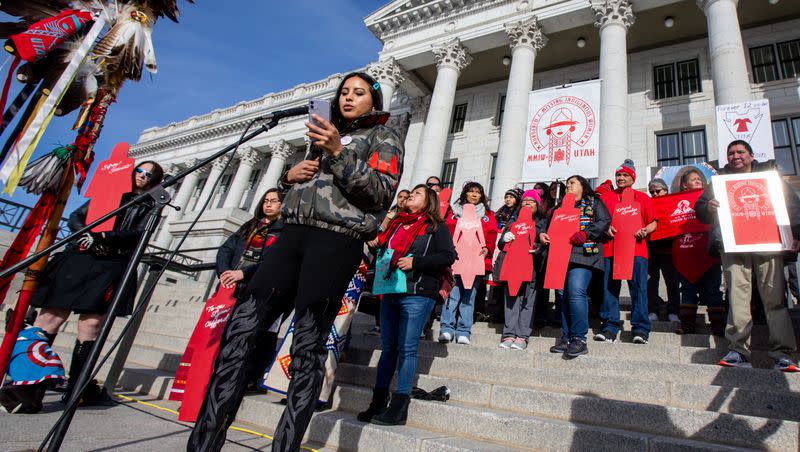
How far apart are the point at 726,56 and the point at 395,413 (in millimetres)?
13628

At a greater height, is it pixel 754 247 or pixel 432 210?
pixel 754 247

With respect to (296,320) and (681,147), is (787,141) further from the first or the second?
(296,320)

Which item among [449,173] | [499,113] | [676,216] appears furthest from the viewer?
[449,173]

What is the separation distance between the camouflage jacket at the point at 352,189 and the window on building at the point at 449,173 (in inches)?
741

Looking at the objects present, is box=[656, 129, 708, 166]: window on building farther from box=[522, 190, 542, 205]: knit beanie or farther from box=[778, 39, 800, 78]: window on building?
box=[522, 190, 542, 205]: knit beanie

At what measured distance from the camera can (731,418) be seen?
9.09ft

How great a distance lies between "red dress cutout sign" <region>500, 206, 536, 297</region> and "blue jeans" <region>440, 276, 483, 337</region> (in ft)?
1.76

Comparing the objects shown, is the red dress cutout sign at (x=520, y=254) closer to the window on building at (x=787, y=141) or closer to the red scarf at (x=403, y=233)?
the red scarf at (x=403, y=233)

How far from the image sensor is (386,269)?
3838 mm

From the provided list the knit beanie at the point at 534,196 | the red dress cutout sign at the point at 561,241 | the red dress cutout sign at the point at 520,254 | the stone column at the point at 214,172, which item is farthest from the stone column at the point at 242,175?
the red dress cutout sign at the point at 561,241

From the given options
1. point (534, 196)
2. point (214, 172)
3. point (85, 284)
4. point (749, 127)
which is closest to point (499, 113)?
point (749, 127)

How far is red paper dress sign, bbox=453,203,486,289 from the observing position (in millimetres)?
5965

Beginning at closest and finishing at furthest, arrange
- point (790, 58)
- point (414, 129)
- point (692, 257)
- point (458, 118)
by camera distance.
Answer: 1. point (692, 257)
2. point (790, 58)
3. point (414, 129)
4. point (458, 118)

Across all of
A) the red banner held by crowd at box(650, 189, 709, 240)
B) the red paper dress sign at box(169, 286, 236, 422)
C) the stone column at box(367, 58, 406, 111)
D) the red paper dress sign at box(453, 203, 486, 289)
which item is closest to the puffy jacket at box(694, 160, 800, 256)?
the red banner held by crowd at box(650, 189, 709, 240)
